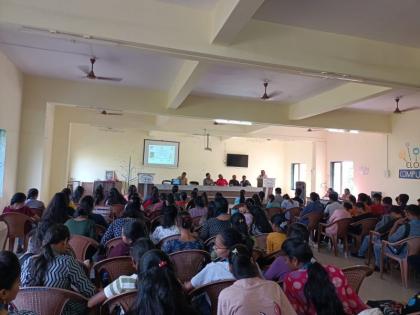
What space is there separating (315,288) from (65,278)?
4.80ft

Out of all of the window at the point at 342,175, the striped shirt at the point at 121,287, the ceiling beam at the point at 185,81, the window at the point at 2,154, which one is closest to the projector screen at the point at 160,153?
the window at the point at 342,175

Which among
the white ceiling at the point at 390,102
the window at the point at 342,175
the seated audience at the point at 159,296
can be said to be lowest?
the seated audience at the point at 159,296

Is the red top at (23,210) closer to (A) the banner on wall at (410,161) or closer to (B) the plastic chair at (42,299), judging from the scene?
(B) the plastic chair at (42,299)

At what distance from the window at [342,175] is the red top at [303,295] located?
9.76m

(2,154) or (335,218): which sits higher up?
(2,154)

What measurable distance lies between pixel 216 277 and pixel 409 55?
430 cm

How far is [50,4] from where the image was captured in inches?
140

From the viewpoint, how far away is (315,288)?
1.84 m

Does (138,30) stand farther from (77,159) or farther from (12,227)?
(77,159)

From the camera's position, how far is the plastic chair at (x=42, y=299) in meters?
1.77

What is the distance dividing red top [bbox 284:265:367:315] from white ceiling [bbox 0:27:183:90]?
143 inches

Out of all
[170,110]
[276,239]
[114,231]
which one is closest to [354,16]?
[276,239]

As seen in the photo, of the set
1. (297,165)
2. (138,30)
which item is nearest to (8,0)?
(138,30)

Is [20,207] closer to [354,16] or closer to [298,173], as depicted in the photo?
[354,16]
